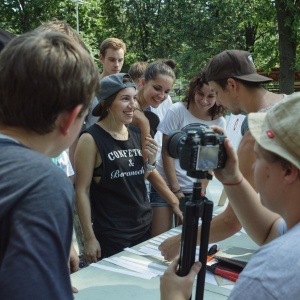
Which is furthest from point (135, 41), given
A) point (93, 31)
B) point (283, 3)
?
point (283, 3)

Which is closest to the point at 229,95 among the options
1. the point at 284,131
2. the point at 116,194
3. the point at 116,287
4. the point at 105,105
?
the point at 105,105

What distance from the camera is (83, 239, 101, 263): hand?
2232mm

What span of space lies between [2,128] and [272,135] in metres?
0.66

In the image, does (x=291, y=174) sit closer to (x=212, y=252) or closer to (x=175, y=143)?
(x=175, y=143)

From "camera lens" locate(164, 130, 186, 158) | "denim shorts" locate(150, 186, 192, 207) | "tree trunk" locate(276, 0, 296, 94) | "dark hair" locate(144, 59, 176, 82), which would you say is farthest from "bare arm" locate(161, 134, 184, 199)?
"tree trunk" locate(276, 0, 296, 94)

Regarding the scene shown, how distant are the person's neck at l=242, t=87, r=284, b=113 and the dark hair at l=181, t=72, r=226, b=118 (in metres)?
0.99

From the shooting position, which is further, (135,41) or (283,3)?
(135,41)

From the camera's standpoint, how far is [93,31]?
67.4 feet

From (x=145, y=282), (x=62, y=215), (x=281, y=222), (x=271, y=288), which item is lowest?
(x=145, y=282)

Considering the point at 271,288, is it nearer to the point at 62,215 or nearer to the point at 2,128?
the point at 62,215

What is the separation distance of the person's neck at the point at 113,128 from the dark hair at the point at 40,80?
1492 millimetres

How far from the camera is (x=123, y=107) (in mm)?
2492

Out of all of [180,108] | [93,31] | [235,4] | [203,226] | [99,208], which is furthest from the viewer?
[93,31]

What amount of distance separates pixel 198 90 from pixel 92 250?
156cm
